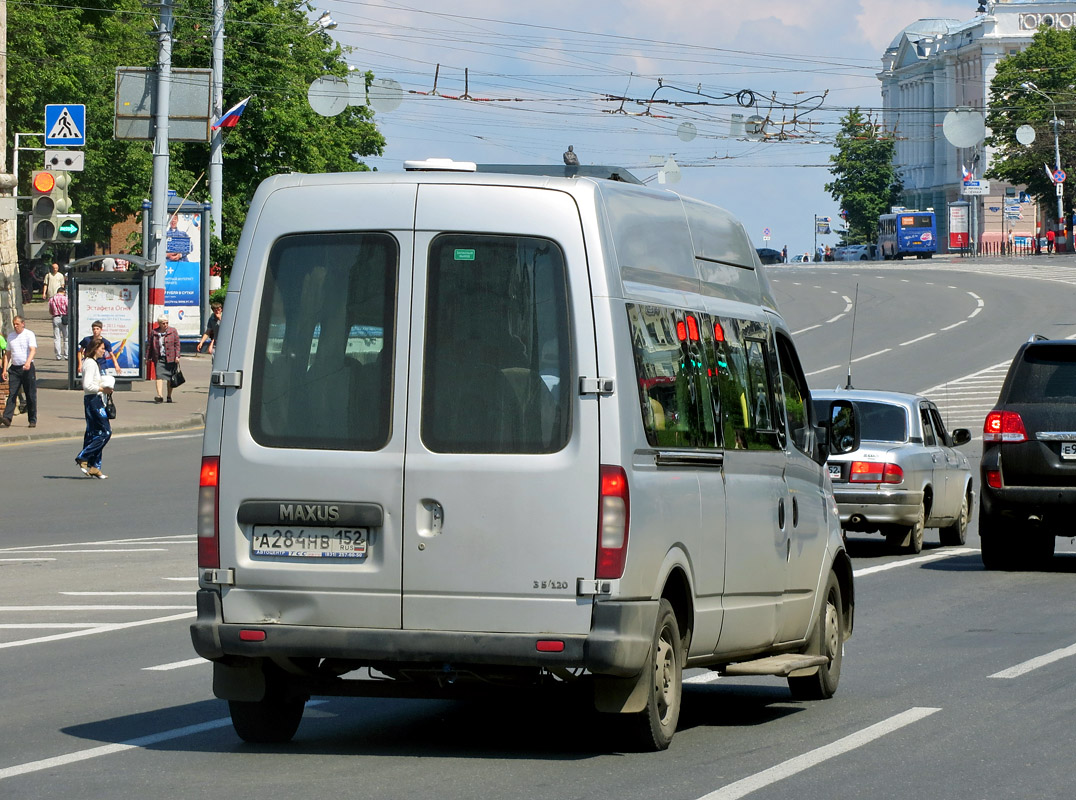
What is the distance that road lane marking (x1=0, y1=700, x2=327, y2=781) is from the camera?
7.39 metres

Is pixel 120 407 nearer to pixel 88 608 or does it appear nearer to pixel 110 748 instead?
pixel 88 608

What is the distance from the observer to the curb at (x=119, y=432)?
30844 millimetres

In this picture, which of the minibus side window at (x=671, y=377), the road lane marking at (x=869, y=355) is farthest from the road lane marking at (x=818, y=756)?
the road lane marking at (x=869, y=355)

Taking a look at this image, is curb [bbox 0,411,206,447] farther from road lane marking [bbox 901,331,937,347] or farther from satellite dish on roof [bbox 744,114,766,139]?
road lane marking [bbox 901,331,937,347]

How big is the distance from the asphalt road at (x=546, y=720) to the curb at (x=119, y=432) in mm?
14218

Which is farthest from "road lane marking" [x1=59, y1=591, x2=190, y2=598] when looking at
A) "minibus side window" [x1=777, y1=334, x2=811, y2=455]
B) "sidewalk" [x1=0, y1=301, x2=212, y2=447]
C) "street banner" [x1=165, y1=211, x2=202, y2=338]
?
"street banner" [x1=165, y1=211, x2=202, y2=338]

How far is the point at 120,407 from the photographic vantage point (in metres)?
37.5

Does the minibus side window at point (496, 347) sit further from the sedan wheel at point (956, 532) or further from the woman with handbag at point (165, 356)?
the woman with handbag at point (165, 356)

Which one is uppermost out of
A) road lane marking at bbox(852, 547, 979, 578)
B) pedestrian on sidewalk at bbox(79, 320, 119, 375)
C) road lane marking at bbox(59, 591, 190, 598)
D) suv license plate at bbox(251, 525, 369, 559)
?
pedestrian on sidewalk at bbox(79, 320, 119, 375)

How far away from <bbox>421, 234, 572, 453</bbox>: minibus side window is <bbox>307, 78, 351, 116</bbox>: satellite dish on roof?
31.6 m

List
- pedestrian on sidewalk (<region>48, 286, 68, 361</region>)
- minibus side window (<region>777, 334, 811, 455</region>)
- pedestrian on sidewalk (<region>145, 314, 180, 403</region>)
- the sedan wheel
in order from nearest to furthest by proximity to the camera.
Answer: minibus side window (<region>777, 334, 811, 455</region>) → the sedan wheel → pedestrian on sidewalk (<region>145, 314, 180, 403</region>) → pedestrian on sidewalk (<region>48, 286, 68, 361</region>)

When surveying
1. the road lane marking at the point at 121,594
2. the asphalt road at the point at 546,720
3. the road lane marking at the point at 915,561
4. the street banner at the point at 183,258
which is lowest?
the asphalt road at the point at 546,720

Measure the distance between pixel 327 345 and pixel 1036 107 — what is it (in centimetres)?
10684

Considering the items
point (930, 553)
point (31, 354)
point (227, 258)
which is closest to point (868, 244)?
point (227, 258)
